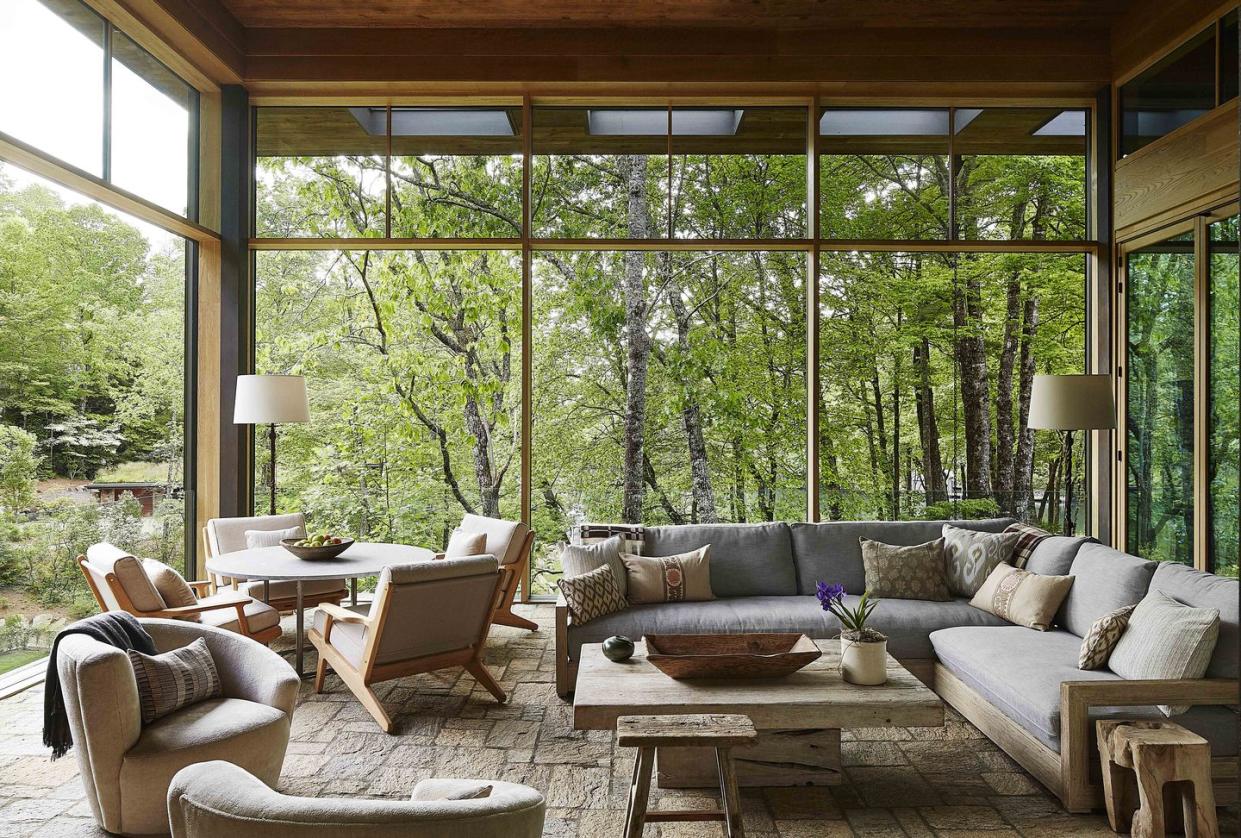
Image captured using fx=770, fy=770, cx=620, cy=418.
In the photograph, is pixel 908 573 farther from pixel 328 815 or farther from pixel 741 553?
pixel 328 815

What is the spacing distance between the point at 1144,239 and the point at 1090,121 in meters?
1.04

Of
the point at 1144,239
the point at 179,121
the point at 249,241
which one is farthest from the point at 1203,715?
the point at 179,121

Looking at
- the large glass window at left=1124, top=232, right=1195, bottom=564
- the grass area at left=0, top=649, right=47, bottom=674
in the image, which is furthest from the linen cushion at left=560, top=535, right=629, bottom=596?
the large glass window at left=1124, top=232, right=1195, bottom=564

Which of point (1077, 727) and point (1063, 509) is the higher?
point (1063, 509)

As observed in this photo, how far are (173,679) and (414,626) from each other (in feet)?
3.27

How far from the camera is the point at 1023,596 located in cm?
379

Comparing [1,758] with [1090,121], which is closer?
[1,758]

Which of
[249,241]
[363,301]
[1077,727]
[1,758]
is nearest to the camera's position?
[1077,727]

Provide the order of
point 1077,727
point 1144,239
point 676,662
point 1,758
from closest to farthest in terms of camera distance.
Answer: point 1077,727 < point 676,662 < point 1,758 < point 1144,239

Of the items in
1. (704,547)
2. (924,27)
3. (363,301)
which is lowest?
(704,547)

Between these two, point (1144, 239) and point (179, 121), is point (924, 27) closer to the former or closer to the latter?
point (1144, 239)

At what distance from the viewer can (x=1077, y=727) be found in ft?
8.80

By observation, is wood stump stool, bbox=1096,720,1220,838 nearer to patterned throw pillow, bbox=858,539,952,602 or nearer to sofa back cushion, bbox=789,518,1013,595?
patterned throw pillow, bbox=858,539,952,602

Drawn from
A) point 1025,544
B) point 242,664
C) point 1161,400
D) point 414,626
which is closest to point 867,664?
point 1025,544
